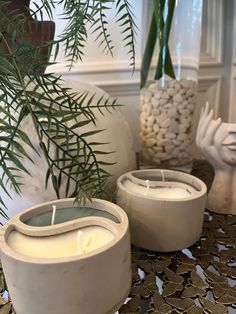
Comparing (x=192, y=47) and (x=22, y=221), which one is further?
(x=192, y=47)

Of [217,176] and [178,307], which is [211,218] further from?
[178,307]

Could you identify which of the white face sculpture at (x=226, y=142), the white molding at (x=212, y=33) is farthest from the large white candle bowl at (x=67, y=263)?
the white molding at (x=212, y=33)

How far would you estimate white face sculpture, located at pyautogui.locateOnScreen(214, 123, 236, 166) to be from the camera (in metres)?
0.52

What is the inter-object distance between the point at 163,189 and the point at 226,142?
0.11m

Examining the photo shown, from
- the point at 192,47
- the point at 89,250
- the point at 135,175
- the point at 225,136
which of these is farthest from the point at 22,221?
the point at 192,47

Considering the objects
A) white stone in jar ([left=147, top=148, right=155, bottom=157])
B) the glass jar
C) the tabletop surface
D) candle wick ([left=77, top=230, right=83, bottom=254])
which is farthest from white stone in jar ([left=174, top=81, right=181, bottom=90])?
candle wick ([left=77, top=230, right=83, bottom=254])

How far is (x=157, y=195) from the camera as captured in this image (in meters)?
0.48

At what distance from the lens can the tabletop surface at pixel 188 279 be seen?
365 millimetres

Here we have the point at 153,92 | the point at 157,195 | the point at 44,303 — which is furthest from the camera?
the point at 153,92

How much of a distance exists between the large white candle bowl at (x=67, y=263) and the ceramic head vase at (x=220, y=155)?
0.21m

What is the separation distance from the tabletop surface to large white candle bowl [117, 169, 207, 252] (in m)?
0.02

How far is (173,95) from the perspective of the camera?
2.05 ft

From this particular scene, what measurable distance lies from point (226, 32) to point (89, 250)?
62 centimetres

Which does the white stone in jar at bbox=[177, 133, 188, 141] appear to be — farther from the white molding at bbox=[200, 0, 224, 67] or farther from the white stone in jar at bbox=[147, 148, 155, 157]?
the white molding at bbox=[200, 0, 224, 67]
